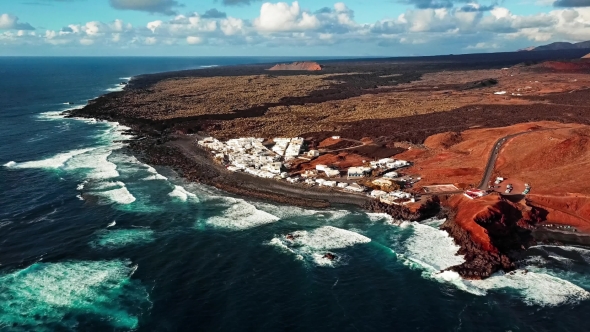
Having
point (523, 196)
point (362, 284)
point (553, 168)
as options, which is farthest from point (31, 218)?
point (553, 168)

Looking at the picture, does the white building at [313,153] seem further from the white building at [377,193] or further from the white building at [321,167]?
the white building at [377,193]

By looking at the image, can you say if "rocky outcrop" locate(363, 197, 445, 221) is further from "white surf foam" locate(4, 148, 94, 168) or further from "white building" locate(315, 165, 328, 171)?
"white surf foam" locate(4, 148, 94, 168)

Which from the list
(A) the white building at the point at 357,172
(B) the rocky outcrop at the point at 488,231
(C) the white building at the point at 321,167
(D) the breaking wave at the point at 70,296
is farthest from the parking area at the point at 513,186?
(D) the breaking wave at the point at 70,296

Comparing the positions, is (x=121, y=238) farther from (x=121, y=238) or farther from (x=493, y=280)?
(x=493, y=280)

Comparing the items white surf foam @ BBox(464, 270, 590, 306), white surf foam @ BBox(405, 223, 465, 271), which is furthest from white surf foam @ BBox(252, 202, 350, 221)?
white surf foam @ BBox(464, 270, 590, 306)

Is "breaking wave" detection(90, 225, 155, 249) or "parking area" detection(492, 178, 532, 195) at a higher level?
"parking area" detection(492, 178, 532, 195)
